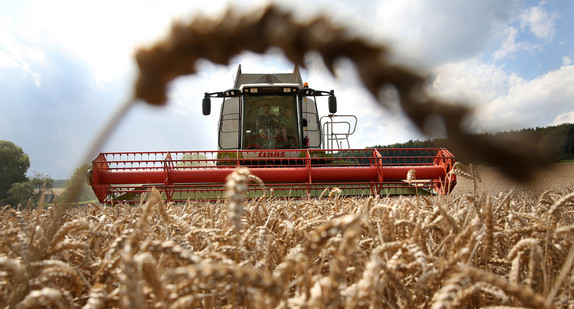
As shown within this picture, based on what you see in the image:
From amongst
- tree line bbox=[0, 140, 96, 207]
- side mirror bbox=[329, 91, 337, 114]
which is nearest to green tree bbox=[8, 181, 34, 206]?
tree line bbox=[0, 140, 96, 207]

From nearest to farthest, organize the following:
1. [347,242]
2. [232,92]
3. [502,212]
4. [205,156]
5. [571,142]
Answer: [347,242]
[502,212]
[205,156]
[232,92]
[571,142]

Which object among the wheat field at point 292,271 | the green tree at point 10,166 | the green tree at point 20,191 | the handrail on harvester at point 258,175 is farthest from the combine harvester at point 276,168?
the green tree at point 10,166

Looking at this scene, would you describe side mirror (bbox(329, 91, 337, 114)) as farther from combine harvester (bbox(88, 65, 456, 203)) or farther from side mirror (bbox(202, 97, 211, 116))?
side mirror (bbox(202, 97, 211, 116))

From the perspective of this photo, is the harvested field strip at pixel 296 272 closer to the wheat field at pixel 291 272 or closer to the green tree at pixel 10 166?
the wheat field at pixel 291 272

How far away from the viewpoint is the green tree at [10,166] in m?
31.0

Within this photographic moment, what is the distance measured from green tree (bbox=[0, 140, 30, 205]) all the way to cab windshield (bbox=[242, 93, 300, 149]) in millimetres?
32286

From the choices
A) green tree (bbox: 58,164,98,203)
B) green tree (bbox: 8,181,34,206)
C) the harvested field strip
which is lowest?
the harvested field strip

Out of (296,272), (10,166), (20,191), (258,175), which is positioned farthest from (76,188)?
(10,166)

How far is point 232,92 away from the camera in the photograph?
7395 mm

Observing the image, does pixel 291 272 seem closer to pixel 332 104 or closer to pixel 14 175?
pixel 332 104

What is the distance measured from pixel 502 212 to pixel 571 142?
52.1 feet

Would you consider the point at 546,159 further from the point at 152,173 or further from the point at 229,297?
the point at 229,297

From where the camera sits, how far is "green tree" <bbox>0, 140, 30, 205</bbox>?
31.0 meters

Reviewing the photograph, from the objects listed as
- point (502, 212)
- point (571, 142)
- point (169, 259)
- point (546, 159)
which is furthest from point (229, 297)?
point (571, 142)
